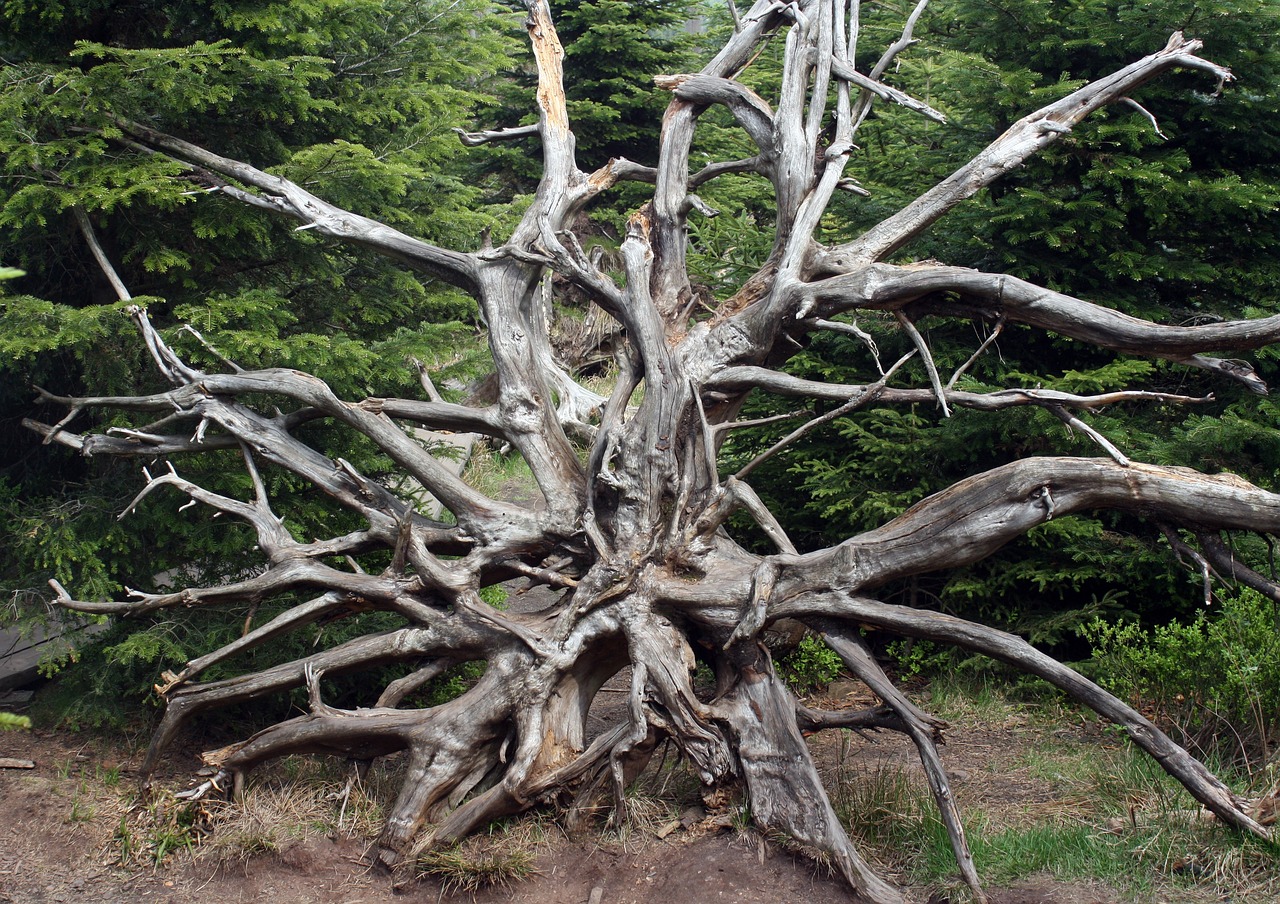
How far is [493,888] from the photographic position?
5375mm

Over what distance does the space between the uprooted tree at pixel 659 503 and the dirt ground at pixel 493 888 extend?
25 centimetres

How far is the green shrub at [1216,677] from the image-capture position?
18.5 ft

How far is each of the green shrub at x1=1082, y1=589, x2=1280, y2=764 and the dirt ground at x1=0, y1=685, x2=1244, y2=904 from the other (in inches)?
20.7

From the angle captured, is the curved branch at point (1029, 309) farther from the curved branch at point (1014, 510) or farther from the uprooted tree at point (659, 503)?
the curved branch at point (1014, 510)

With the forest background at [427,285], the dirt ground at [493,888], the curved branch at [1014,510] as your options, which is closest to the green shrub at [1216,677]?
the forest background at [427,285]

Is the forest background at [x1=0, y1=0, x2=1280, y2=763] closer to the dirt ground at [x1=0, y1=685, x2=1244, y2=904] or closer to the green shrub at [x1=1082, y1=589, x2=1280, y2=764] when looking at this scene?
the green shrub at [x1=1082, y1=589, x2=1280, y2=764]

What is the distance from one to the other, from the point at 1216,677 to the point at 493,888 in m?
4.21

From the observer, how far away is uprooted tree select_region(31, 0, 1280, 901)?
5285 mm

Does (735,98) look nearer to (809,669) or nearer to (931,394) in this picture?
(931,394)

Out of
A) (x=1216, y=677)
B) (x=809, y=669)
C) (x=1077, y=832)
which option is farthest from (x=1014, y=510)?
(x=809, y=669)

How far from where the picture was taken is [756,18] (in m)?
7.50

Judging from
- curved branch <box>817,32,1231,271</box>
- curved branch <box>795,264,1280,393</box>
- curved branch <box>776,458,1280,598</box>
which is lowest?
curved branch <box>776,458,1280,598</box>

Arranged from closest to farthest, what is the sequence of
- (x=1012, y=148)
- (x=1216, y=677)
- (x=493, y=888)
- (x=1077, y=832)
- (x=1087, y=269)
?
1. (x=1077, y=832)
2. (x=493, y=888)
3. (x=1216, y=677)
4. (x=1012, y=148)
5. (x=1087, y=269)

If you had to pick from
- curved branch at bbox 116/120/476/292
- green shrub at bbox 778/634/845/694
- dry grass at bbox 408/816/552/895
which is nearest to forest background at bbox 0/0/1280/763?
curved branch at bbox 116/120/476/292
